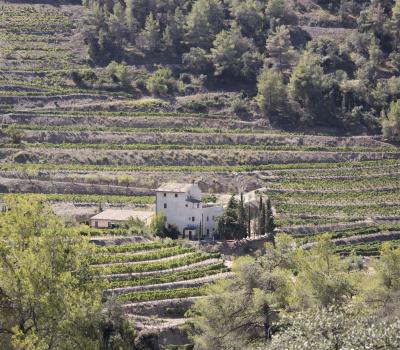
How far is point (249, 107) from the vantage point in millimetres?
118750

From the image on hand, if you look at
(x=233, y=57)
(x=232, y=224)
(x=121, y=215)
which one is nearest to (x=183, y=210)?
(x=232, y=224)

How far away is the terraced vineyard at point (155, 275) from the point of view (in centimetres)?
6519

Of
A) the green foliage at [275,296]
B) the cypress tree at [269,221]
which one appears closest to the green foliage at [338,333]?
the green foliage at [275,296]

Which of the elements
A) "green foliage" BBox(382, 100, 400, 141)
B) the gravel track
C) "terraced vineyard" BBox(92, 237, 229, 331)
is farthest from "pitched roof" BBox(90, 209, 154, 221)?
"green foliage" BBox(382, 100, 400, 141)

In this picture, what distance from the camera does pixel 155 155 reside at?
105 m

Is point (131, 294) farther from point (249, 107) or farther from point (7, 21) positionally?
point (7, 21)

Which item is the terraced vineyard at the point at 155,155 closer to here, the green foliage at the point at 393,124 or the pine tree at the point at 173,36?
the green foliage at the point at 393,124

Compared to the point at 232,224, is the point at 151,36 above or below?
above

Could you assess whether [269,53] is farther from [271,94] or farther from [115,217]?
[115,217]

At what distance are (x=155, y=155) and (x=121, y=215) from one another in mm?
19562

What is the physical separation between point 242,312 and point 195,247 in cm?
2399

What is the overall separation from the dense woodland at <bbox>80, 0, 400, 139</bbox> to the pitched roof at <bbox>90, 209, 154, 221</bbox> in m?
32.9

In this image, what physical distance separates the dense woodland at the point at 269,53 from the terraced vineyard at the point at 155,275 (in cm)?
4462

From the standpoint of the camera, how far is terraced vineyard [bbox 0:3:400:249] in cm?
9688
